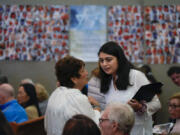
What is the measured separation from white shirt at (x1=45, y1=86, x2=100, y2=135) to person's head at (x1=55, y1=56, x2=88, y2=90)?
0.23 feet

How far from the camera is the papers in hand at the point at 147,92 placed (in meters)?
2.89

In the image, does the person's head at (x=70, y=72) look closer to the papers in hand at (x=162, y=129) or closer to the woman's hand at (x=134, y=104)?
the woman's hand at (x=134, y=104)

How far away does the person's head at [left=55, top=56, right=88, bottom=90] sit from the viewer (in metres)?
2.76

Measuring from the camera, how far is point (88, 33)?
20.5 ft

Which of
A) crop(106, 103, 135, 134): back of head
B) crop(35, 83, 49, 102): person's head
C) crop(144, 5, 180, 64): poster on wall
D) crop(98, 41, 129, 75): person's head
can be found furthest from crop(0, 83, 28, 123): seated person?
crop(144, 5, 180, 64): poster on wall

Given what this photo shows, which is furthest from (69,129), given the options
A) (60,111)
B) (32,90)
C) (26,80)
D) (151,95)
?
(26,80)

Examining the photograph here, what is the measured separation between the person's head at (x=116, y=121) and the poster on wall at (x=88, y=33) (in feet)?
12.4

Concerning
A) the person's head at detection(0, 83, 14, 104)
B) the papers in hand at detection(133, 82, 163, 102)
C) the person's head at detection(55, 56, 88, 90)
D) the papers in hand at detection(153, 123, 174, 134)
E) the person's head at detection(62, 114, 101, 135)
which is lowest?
the papers in hand at detection(153, 123, 174, 134)

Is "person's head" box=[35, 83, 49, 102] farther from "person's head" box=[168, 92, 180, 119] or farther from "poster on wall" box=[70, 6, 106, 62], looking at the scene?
"person's head" box=[168, 92, 180, 119]

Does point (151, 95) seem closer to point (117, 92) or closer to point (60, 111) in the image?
point (117, 92)

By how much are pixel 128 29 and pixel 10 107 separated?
303 cm

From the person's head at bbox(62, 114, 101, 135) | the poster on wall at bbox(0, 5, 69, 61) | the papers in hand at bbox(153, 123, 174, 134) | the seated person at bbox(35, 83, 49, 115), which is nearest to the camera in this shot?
the person's head at bbox(62, 114, 101, 135)

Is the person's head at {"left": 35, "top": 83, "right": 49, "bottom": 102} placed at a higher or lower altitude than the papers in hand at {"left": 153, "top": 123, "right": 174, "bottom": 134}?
lower

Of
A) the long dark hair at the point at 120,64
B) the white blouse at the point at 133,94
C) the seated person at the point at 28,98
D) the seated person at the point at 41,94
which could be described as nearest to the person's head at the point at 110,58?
the long dark hair at the point at 120,64
